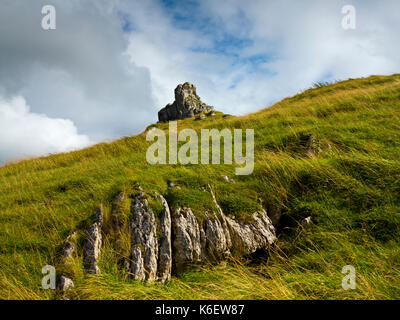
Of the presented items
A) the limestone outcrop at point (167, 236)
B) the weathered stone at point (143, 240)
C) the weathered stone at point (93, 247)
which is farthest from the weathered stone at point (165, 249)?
the weathered stone at point (93, 247)

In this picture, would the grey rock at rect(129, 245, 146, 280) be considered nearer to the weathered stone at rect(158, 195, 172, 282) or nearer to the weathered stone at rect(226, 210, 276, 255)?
the weathered stone at rect(158, 195, 172, 282)

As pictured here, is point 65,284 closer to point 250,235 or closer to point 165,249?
point 165,249

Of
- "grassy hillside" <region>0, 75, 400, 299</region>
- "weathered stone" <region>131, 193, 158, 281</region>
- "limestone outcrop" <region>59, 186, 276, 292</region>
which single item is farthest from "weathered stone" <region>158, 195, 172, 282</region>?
"grassy hillside" <region>0, 75, 400, 299</region>

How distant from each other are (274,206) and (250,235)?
1199 millimetres

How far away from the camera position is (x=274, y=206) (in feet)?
22.4

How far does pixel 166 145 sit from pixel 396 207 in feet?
30.3

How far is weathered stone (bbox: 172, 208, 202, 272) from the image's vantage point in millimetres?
5598

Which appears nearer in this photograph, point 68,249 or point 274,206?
point 68,249

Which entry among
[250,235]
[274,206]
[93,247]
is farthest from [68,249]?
[274,206]

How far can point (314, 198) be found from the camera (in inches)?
263

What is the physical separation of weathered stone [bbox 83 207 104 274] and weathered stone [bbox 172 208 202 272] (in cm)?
161

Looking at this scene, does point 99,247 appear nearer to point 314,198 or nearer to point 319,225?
point 319,225
